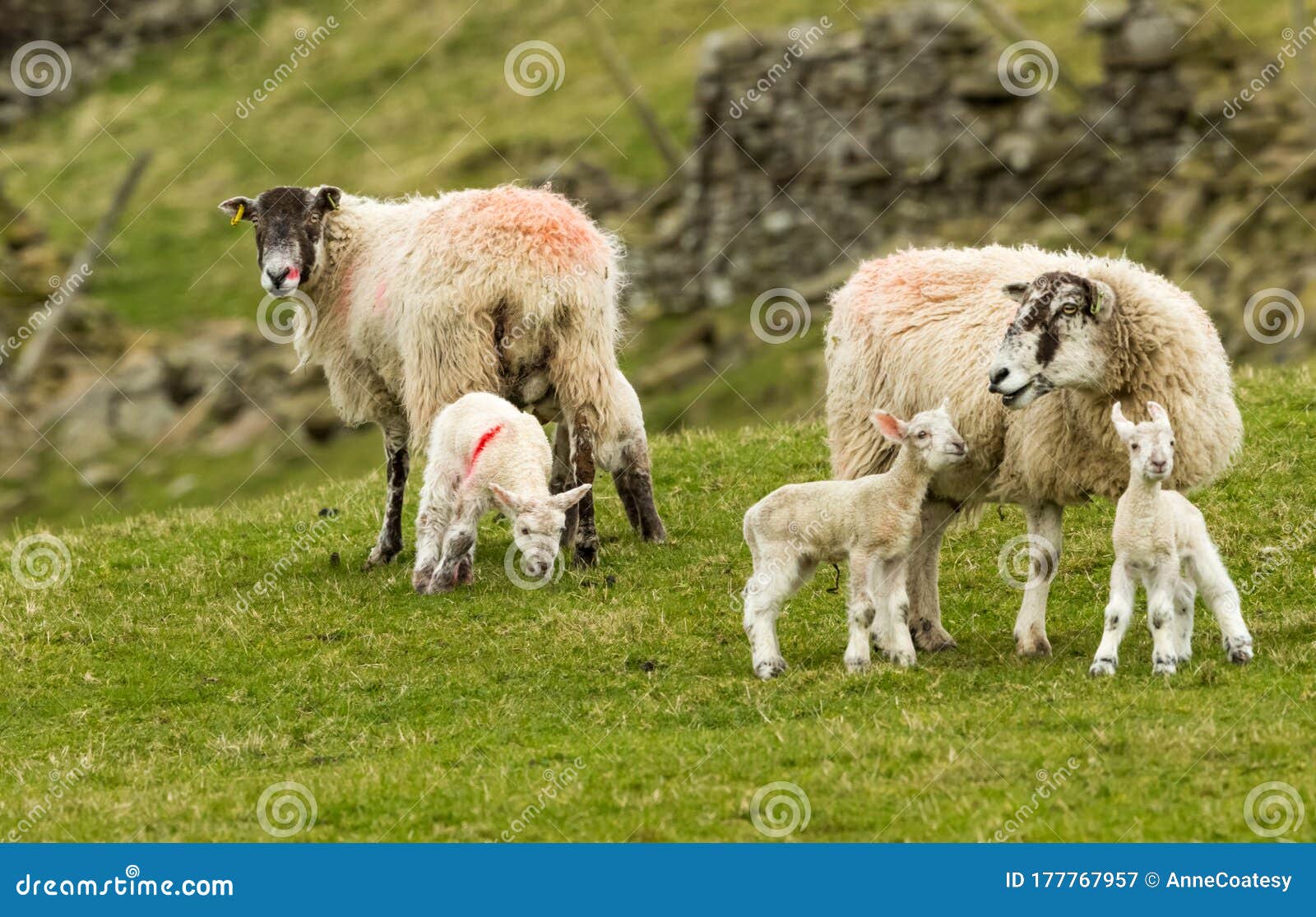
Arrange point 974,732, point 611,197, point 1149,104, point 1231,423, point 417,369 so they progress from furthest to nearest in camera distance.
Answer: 1. point 611,197
2. point 1149,104
3. point 417,369
4. point 1231,423
5. point 974,732

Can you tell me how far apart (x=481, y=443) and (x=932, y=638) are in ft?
10.9

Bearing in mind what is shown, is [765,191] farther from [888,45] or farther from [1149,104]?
[1149,104]

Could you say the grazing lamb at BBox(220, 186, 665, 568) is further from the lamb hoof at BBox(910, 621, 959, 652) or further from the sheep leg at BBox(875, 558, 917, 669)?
the sheep leg at BBox(875, 558, 917, 669)

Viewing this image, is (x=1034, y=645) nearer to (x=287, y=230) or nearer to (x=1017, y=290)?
(x=1017, y=290)

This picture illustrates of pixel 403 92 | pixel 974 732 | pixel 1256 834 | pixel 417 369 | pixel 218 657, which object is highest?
pixel 403 92

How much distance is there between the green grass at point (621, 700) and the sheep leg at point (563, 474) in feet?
1.30

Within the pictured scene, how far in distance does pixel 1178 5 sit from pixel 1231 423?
108 feet

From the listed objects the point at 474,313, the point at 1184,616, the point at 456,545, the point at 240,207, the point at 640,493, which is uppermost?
the point at 240,207

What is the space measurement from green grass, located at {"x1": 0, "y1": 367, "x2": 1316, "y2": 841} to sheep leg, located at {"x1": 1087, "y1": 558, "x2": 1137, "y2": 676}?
0.56 feet

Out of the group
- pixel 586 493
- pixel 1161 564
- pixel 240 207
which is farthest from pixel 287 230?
pixel 1161 564

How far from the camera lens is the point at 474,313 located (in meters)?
12.9

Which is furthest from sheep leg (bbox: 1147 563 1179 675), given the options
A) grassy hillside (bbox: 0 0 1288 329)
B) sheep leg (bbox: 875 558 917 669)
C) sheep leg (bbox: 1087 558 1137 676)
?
grassy hillside (bbox: 0 0 1288 329)

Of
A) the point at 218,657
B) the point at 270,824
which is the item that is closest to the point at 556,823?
the point at 270,824

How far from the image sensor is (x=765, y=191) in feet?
147
